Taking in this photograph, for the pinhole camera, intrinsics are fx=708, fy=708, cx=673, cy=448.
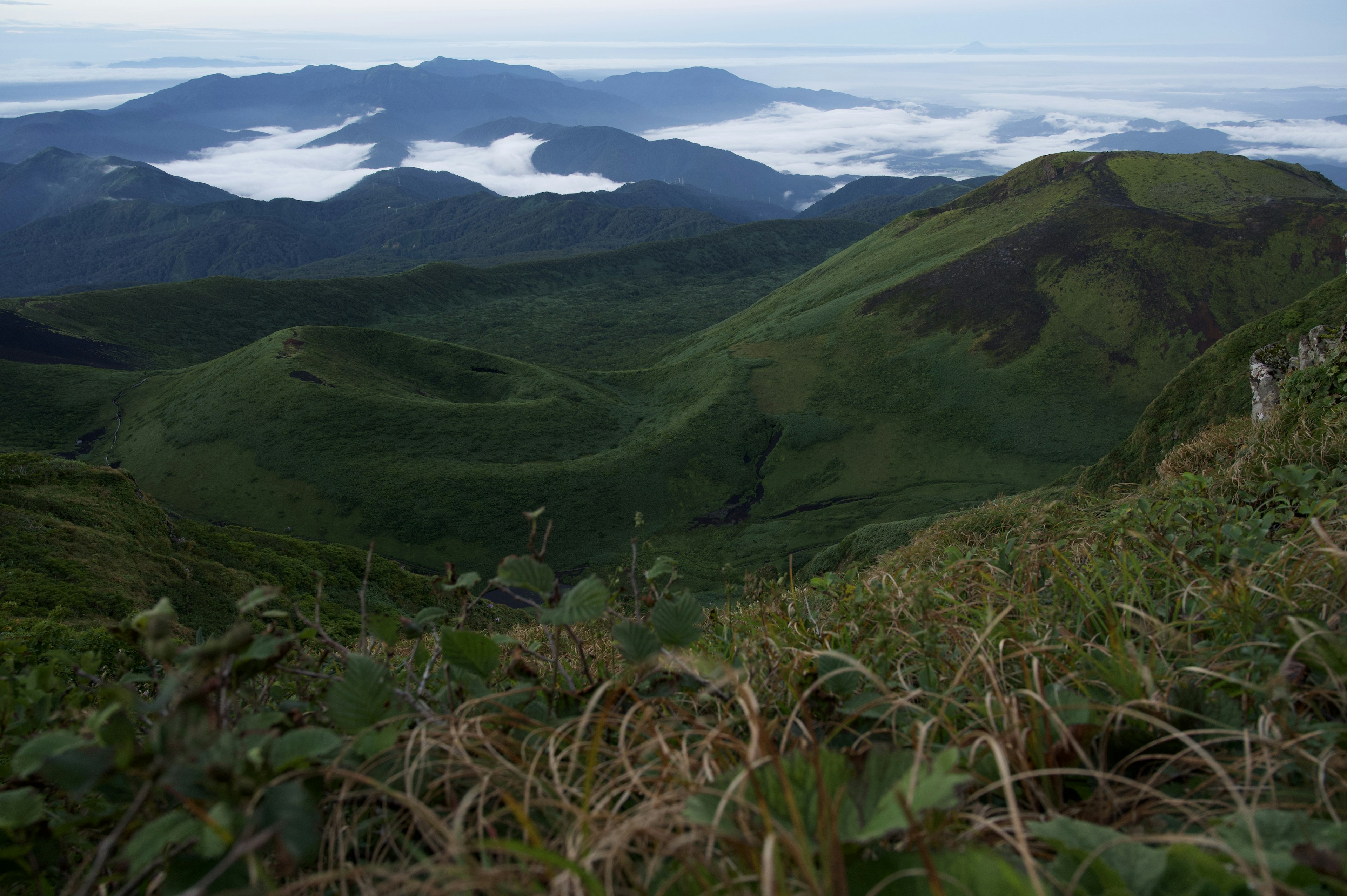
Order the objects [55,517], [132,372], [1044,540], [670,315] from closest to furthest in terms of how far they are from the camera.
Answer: [1044,540] → [55,517] → [132,372] → [670,315]

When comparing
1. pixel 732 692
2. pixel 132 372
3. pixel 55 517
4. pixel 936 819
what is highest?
pixel 936 819

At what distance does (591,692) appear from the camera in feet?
8.51

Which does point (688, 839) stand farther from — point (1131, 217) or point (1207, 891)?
point (1131, 217)

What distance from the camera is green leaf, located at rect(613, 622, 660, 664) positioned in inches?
97.3

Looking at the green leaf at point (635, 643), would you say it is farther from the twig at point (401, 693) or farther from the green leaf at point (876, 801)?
the green leaf at point (876, 801)

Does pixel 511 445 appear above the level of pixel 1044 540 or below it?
below

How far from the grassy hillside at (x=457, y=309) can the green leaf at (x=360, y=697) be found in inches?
4834

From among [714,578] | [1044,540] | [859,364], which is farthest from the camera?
[859,364]

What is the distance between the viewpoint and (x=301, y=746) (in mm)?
1824

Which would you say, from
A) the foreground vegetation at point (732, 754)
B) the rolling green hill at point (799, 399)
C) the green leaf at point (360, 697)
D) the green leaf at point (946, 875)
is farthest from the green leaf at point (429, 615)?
the rolling green hill at point (799, 399)

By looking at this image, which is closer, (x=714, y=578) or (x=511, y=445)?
(x=714, y=578)

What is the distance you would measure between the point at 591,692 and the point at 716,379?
3068 inches

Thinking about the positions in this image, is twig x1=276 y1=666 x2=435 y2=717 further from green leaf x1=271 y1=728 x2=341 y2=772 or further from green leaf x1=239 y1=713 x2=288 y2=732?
green leaf x1=271 y1=728 x2=341 y2=772

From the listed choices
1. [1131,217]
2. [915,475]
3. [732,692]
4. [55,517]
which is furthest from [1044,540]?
[1131,217]
